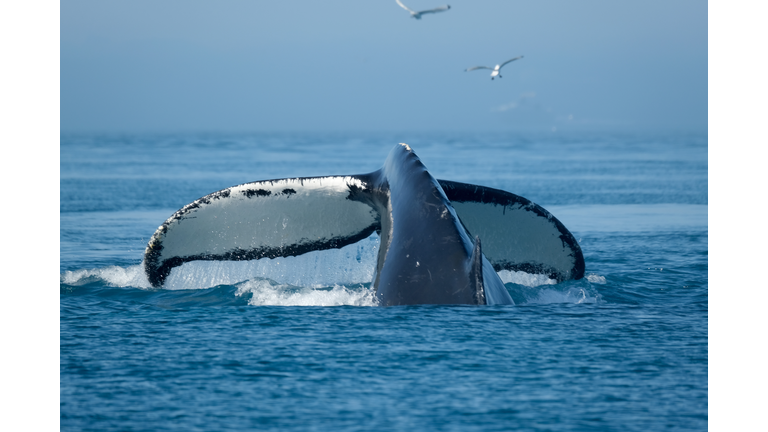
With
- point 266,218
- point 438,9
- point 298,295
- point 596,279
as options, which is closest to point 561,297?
point 596,279

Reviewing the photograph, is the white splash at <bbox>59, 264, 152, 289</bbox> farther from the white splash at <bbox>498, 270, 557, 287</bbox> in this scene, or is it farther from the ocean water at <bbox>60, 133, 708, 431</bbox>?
the white splash at <bbox>498, 270, 557, 287</bbox>

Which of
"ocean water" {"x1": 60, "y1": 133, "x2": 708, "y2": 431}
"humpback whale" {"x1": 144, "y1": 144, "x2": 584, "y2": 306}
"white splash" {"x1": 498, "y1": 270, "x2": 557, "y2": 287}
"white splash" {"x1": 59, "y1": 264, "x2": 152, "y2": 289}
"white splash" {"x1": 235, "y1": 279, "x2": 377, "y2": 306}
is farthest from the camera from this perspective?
"white splash" {"x1": 59, "y1": 264, "x2": 152, "y2": 289}

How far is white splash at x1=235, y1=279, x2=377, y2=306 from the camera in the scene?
11156 millimetres

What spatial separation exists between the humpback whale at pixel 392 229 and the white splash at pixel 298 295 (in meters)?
0.76

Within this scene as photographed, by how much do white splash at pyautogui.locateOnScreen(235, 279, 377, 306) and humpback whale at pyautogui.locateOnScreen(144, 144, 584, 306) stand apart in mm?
757

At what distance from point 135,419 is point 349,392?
1809mm

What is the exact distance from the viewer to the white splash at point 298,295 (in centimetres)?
1116

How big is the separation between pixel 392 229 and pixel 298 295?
2.14 metres

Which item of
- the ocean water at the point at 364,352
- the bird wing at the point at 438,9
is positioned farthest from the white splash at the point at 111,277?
the bird wing at the point at 438,9

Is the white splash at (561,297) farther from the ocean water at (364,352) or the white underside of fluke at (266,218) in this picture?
the white underside of fluke at (266,218)

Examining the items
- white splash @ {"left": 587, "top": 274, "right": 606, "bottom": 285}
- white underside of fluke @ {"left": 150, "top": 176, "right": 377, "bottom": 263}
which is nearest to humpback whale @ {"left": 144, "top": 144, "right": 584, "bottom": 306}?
white underside of fluke @ {"left": 150, "top": 176, "right": 377, "bottom": 263}

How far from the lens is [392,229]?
10.2 meters

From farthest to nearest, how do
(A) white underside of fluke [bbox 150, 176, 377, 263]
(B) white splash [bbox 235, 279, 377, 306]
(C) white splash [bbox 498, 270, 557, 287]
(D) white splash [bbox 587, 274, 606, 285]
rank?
(D) white splash [bbox 587, 274, 606, 285]
(C) white splash [bbox 498, 270, 557, 287]
(B) white splash [bbox 235, 279, 377, 306]
(A) white underside of fluke [bbox 150, 176, 377, 263]

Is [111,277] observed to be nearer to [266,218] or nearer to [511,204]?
[266,218]
